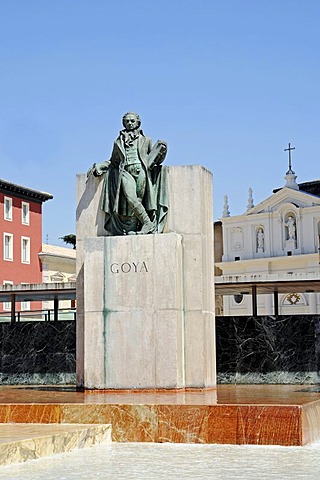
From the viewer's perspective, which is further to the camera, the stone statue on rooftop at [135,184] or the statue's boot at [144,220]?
the stone statue on rooftop at [135,184]

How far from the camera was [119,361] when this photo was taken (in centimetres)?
1394

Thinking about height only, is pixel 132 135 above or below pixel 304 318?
above

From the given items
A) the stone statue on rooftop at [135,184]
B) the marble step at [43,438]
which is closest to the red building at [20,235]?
the stone statue on rooftop at [135,184]

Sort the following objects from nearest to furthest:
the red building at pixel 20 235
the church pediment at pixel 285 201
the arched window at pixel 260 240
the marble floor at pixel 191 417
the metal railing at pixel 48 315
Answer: the marble floor at pixel 191 417 → the metal railing at pixel 48 315 → the red building at pixel 20 235 → the church pediment at pixel 285 201 → the arched window at pixel 260 240

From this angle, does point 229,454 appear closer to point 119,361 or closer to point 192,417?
point 192,417

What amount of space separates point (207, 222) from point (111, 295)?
7.02 feet

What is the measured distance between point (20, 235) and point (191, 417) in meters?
60.1

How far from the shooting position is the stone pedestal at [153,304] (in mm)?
13859

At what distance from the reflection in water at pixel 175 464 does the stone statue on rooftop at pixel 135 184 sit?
17.5 feet

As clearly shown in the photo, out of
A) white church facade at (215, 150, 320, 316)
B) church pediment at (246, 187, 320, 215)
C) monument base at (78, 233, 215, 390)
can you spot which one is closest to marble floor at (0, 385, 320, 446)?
monument base at (78, 233, 215, 390)

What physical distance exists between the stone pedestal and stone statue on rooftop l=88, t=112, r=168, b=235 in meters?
0.24

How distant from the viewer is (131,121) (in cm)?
1458

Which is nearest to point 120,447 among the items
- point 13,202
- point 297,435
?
point 297,435

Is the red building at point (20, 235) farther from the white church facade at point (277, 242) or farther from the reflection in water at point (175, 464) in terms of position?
the reflection in water at point (175, 464)
